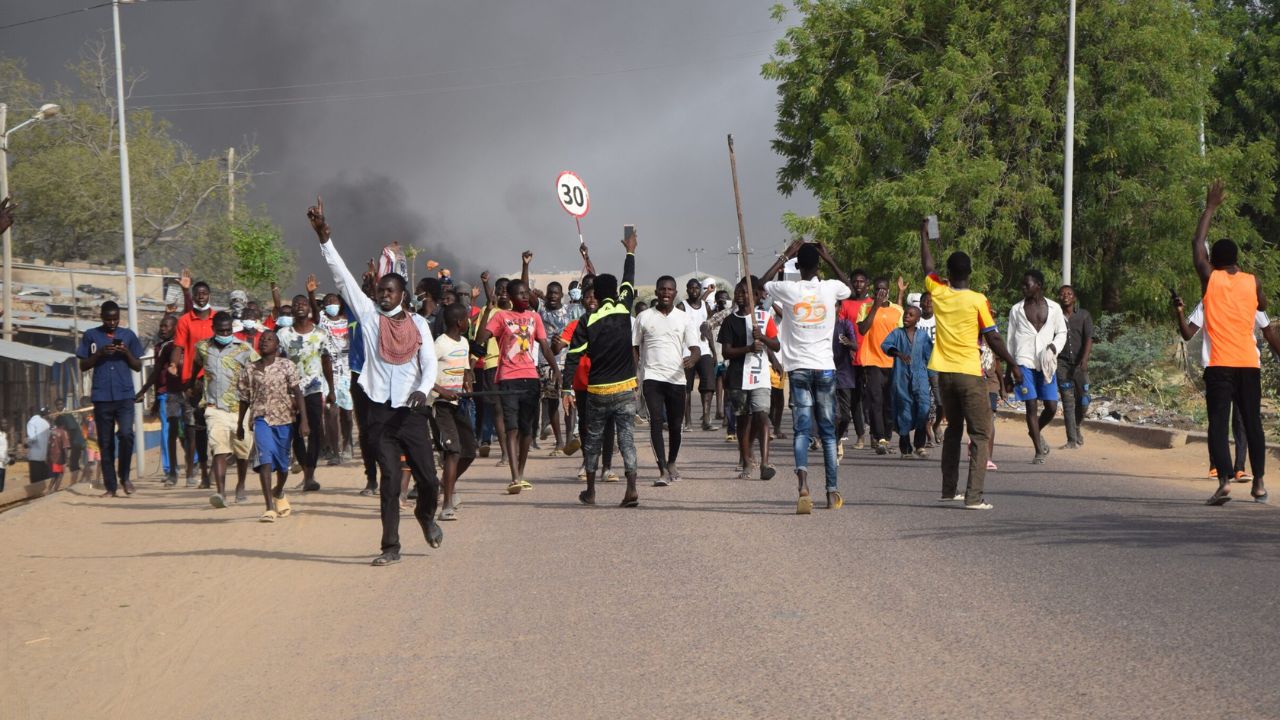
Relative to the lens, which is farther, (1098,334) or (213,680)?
(1098,334)

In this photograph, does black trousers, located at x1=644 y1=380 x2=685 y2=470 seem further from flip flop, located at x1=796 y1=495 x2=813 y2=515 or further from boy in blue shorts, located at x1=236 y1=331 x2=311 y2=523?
boy in blue shorts, located at x1=236 y1=331 x2=311 y2=523

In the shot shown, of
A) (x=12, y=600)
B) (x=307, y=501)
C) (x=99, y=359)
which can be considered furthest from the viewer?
(x=99, y=359)

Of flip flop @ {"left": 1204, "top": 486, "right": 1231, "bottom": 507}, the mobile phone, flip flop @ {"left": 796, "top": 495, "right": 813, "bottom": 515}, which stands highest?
the mobile phone

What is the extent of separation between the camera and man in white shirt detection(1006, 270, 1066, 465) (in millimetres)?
14797

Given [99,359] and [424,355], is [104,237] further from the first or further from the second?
[424,355]

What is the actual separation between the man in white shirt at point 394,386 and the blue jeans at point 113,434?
657 centimetres

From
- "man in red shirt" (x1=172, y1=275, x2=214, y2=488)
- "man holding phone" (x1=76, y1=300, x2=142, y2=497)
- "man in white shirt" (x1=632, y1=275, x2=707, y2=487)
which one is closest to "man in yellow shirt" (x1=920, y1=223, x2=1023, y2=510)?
"man in white shirt" (x1=632, y1=275, x2=707, y2=487)

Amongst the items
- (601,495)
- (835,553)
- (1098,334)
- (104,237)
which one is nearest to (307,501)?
(601,495)

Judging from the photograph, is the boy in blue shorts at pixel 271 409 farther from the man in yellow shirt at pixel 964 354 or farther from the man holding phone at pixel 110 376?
the man in yellow shirt at pixel 964 354

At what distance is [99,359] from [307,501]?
3064mm

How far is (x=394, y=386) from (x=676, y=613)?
9.57 feet

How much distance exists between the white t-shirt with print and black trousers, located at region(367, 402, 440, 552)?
312 cm

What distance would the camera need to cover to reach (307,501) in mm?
13180

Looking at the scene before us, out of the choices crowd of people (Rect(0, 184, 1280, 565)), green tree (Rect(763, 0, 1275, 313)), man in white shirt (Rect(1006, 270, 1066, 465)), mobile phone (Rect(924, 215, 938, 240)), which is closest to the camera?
crowd of people (Rect(0, 184, 1280, 565))
